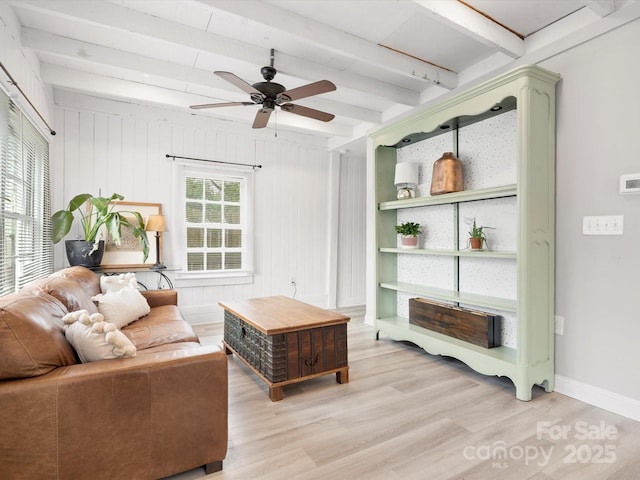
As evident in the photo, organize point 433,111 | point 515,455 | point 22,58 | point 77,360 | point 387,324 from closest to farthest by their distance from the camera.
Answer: point 77,360 < point 515,455 < point 22,58 < point 433,111 < point 387,324

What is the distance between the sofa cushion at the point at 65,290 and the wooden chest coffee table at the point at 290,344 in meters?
1.09

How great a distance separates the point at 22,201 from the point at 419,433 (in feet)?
10.8

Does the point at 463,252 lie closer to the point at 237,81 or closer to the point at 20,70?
the point at 237,81

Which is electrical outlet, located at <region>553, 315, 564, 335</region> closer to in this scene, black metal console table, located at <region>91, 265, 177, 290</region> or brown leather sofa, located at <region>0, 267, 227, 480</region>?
brown leather sofa, located at <region>0, 267, 227, 480</region>

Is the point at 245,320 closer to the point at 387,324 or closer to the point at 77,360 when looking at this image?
the point at 77,360

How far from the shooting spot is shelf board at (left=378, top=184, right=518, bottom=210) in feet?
8.86

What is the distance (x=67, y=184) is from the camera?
157 inches

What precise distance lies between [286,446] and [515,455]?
1.22 metres

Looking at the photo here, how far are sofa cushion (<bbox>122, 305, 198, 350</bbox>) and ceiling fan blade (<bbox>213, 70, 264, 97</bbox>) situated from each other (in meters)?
1.84

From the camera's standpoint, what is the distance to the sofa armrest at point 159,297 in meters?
3.61

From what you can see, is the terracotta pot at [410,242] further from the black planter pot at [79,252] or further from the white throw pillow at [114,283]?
the black planter pot at [79,252]

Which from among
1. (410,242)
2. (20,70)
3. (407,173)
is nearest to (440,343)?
(410,242)

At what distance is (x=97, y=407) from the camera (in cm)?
148

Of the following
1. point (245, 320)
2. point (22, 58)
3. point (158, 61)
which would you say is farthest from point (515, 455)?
point (22, 58)
